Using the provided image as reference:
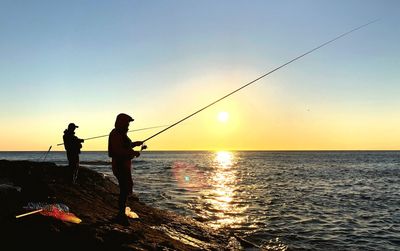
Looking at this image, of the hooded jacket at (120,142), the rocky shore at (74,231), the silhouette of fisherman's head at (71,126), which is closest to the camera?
the rocky shore at (74,231)

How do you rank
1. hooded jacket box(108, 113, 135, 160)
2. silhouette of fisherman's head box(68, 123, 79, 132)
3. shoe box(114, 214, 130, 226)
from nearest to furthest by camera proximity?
1. hooded jacket box(108, 113, 135, 160)
2. shoe box(114, 214, 130, 226)
3. silhouette of fisherman's head box(68, 123, 79, 132)

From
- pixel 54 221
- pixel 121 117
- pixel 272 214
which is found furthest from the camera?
pixel 272 214

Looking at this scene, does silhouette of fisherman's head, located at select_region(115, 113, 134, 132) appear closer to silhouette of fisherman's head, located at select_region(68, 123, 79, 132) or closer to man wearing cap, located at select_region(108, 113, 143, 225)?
man wearing cap, located at select_region(108, 113, 143, 225)

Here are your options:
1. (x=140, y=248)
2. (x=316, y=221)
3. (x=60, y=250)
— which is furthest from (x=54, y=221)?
(x=316, y=221)

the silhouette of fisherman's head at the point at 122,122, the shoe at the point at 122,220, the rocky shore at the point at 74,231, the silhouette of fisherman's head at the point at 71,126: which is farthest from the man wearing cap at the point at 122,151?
the silhouette of fisherman's head at the point at 71,126

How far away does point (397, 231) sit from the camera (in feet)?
49.2

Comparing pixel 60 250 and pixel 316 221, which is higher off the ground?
pixel 60 250

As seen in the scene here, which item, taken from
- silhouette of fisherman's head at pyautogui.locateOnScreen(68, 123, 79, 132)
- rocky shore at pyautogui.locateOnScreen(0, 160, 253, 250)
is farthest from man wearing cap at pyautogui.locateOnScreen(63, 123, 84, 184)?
rocky shore at pyautogui.locateOnScreen(0, 160, 253, 250)

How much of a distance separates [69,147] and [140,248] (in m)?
7.32

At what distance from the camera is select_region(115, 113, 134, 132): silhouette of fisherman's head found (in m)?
8.30

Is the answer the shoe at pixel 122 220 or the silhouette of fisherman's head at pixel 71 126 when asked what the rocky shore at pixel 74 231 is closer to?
the shoe at pixel 122 220

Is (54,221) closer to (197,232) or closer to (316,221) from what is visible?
(197,232)

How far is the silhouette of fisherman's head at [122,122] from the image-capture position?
327 inches

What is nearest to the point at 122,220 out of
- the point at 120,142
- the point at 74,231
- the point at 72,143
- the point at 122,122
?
the point at 120,142
